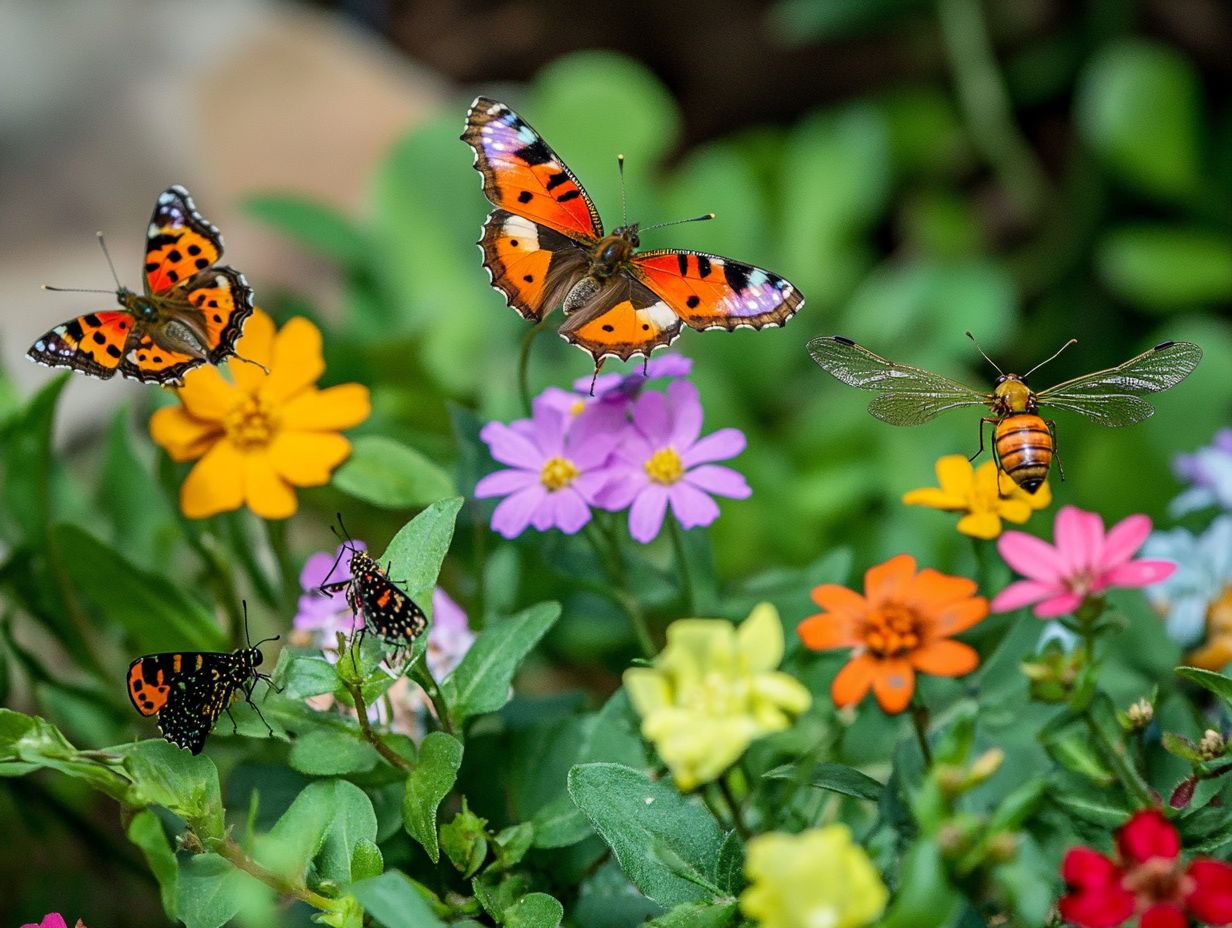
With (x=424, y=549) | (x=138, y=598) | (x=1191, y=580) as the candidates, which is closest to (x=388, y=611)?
(x=424, y=549)

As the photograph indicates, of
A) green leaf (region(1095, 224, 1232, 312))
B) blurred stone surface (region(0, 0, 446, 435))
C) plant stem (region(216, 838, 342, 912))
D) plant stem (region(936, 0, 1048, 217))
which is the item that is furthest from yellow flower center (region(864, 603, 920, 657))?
plant stem (region(936, 0, 1048, 217))

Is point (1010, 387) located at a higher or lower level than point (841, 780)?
higher

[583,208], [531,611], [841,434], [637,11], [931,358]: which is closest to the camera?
[531,611]

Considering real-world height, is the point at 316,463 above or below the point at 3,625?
above

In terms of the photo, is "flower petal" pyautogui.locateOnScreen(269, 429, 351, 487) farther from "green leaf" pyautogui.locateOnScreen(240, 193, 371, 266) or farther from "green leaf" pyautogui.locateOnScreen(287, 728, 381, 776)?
"green leaf" pyautogui.locateOnScreen(240, 193, 371, 266)

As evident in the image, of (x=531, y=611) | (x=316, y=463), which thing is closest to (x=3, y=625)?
(x=316, y=463)

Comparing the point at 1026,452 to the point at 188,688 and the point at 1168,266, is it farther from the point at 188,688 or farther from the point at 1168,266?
the point at 1168,266

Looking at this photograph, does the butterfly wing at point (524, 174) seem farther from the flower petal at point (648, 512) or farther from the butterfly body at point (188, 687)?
the butterfly body at point (188, 687)

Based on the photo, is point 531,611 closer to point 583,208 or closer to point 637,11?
point 583,208
